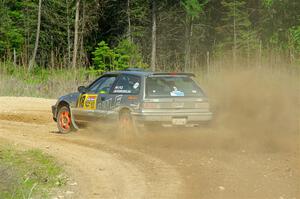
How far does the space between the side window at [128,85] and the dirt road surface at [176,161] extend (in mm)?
884

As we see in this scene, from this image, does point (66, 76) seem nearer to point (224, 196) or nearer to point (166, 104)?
point (166, 104)

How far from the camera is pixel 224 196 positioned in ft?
26.1

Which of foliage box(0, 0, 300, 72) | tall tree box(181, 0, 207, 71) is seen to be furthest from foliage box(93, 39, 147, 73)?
tall tree box(181, 0, 207, 71)

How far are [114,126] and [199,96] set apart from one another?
6.40ft

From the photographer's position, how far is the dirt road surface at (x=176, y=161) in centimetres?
835

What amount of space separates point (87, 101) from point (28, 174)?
5427mm

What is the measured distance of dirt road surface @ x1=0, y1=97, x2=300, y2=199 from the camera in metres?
8.35

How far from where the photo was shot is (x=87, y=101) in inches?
591

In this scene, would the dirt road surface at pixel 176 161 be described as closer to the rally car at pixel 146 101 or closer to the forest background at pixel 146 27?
the rally car at pixel 146 101

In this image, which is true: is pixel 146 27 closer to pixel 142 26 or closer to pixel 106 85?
pixel 142 26

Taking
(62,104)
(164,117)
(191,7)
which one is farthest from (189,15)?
(164,117)

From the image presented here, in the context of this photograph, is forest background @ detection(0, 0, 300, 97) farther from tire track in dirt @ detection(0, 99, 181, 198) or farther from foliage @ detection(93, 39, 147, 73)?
tire track in dirt @ detection(0, 99, 181, 198)

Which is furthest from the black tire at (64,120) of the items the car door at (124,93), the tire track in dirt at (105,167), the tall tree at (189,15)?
the tall tree at (189,15)

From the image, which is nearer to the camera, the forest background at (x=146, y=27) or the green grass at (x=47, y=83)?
the green grass at (x=47, y=83)
